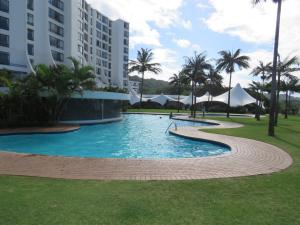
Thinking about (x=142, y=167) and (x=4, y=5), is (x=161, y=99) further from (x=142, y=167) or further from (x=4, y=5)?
(x=142, y=167)

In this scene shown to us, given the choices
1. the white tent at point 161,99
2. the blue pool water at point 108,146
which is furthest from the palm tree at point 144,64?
the blue pool water at point 108,146

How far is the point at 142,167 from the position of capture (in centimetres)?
859

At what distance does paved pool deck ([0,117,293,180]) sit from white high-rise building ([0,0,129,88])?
29903 millimetres

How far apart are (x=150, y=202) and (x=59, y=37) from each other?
46.0m

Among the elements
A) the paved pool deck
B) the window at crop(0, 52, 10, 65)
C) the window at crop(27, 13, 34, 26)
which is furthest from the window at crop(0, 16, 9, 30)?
the paved pool deck

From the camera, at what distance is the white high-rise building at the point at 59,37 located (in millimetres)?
36094

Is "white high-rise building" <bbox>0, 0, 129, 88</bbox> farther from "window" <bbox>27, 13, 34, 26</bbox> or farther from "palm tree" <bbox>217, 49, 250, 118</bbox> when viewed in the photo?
"palm tree" <bbox>217, 49, 250, 118</bbox>

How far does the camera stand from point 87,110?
85.8 feet

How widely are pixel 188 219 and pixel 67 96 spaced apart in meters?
19.2

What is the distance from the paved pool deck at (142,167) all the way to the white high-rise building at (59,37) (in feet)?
98.1

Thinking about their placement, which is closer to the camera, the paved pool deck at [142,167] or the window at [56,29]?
the paved pool deck at [142,167]

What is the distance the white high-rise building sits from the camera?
36094 millimetres

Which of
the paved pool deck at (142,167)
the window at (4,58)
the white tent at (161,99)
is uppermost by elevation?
the window at (4,58)

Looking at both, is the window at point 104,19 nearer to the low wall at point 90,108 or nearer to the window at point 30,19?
the window at point 30,19
